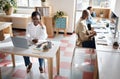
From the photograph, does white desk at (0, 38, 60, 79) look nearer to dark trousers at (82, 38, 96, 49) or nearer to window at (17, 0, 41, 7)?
dark trousers at (82, 38, 96, 49)

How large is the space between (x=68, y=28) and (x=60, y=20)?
1.72 feet

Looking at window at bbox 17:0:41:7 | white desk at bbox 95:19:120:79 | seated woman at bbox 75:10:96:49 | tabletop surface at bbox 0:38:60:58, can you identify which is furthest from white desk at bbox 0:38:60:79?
window at bbox 17:0:41:7

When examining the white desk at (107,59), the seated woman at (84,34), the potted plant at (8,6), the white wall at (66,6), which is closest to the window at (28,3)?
the potted plant at (8,6)

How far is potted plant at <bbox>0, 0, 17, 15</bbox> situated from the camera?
509 cm

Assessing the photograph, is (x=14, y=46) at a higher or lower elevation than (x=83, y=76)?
higher

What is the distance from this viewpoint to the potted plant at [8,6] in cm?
509

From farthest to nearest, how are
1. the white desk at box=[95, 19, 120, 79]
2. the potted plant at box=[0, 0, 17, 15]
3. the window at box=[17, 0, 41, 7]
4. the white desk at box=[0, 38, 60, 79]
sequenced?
the window at box=[17, 0, 41, 7] < the potted plant at box=[0, 0, 17, 15] < the white desk at box=[0, 38, 60, 79] < the white desk at box=[95, 19, 120, 79]

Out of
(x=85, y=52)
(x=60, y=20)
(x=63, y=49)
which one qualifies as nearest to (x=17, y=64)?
(x=63, y=49)

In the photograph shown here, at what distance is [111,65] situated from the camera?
2092mm

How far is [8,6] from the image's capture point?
5074mm

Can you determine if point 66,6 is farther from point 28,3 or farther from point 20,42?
point 20,42

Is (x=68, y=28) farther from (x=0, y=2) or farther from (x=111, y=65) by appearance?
(x=111, y=65)

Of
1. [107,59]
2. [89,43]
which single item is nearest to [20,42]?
[107,59]

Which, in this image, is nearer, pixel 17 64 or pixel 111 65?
pixel 111 65
